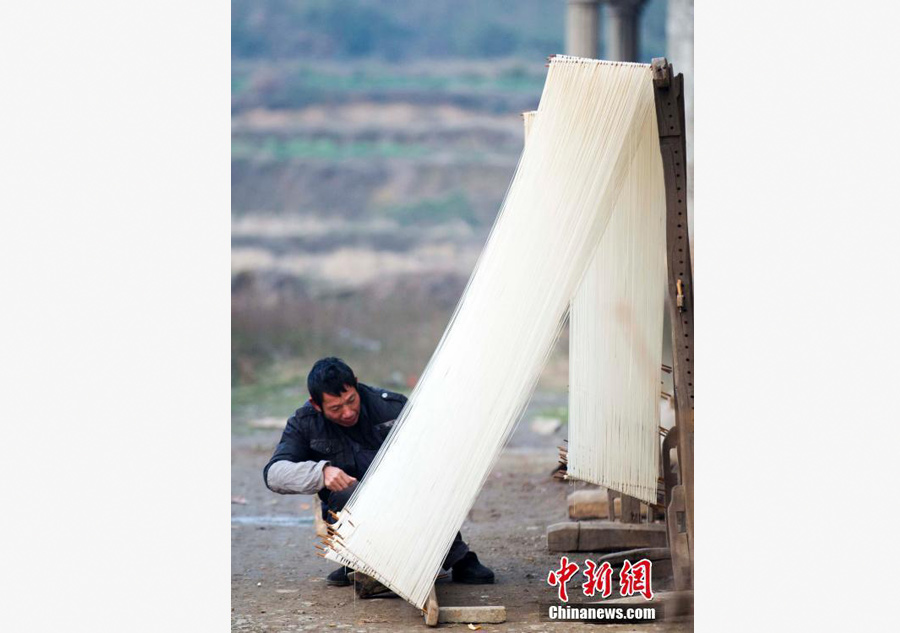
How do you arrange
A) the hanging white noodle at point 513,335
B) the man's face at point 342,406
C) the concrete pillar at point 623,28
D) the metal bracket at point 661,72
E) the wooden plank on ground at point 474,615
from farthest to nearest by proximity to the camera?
the concrete pillar at point 623,28 → the man's face at point 342,406 → the wooden plank on ground at point 474,615 → the hanging white noodle at point 513,335 → the metal bracket at point 661,72

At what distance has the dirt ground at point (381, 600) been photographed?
13.6ft

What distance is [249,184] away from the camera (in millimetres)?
9875

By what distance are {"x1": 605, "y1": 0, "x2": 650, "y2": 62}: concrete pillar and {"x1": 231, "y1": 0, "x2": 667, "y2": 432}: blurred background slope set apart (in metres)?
3.45

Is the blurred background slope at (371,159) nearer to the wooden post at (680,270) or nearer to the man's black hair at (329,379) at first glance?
the man's black hair at (329,379)

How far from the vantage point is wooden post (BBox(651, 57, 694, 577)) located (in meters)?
3.96

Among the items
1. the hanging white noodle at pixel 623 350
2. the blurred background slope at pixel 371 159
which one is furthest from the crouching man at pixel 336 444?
the blurred background slope at pixel 371 159

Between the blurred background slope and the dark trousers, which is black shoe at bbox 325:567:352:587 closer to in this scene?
the dark trousers

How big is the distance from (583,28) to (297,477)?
2894 mm

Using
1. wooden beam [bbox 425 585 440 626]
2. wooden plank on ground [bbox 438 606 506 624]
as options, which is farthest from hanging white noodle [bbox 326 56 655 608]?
wooden plank on ground [bbox 438 606 506 624]

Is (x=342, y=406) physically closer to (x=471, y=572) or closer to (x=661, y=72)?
(x=471, y=572)

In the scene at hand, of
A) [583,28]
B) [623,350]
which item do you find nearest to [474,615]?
[623,350]

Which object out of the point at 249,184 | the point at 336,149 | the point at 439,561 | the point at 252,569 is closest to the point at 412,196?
the point at 336,149

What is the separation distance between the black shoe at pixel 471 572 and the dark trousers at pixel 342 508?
3 centimetres

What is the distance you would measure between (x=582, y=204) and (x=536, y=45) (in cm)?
594
